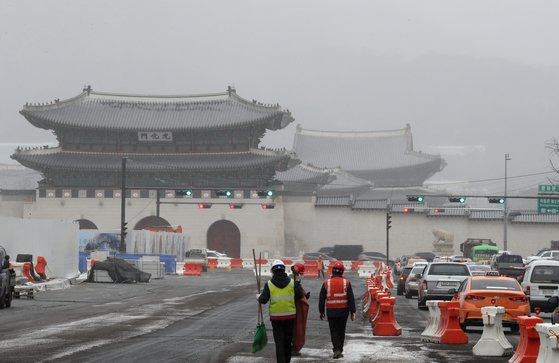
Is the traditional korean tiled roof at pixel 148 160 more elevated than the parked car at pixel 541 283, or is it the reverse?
the traditional korean tiled roof at pixel 148 160

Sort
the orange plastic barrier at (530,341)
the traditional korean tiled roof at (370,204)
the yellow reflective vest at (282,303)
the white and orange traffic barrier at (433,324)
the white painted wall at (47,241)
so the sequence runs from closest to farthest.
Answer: the orange plastic barrier at (530,341) → the yellow reflective vest at (282,303) → the white and orange traffic barrier at (433,324) → the white painted wall at (47,241) → the traditional korean tiled roof at (370,204)

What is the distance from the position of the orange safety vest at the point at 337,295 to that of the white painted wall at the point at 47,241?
25932 millimetres

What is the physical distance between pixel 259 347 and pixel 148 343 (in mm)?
3622

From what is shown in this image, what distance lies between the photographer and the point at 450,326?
2092 centimetres

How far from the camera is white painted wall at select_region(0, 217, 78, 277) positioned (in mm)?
42656

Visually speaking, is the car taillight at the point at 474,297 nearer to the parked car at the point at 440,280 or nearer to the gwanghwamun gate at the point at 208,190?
the parked car at the point at 440,280

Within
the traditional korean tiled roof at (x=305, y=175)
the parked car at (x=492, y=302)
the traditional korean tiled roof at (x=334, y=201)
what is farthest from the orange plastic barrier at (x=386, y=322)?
the traditional korean tiled roof at (x=305, y=175)

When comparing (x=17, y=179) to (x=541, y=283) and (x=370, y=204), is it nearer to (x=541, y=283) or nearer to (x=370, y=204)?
(x=370, y=204)

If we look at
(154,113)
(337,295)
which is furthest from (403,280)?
(154,113)

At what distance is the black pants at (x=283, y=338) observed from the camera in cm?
1560

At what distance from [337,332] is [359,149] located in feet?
329

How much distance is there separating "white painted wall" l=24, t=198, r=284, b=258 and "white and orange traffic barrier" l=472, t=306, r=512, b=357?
2585 inches

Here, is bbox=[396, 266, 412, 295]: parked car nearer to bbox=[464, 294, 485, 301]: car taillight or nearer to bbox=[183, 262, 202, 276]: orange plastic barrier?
bbox=[464, 294, 485, 301]: car taillight

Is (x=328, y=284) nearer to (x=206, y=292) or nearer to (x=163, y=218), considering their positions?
(x=206, y=292)
